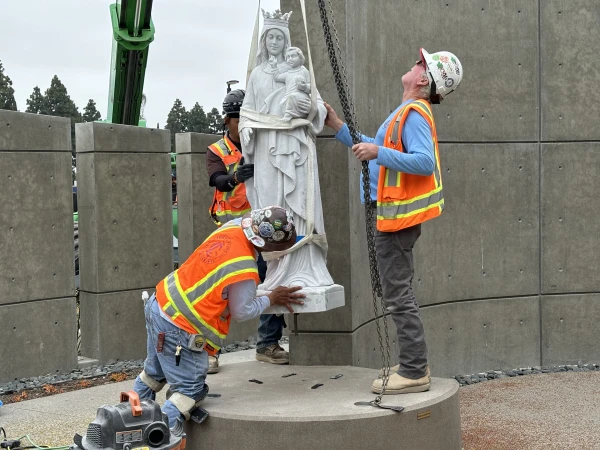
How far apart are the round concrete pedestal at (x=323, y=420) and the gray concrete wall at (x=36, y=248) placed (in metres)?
2.52

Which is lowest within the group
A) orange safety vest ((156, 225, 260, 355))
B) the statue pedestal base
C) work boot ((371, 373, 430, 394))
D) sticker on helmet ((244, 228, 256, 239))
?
work boot ((371, 373, 430, 394))

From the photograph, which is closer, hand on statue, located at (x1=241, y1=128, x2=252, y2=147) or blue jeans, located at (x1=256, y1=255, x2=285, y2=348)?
hand on statue, located at (x1=241, y1=128, x2=252, y2=147)

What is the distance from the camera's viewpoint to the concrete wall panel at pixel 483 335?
7.59m

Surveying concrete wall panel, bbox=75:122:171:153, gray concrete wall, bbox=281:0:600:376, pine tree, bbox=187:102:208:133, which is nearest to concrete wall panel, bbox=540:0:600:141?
gray concrete wall, bbox=281:0:600:376

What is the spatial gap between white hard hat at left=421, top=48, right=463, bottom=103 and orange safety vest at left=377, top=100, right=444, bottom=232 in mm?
124

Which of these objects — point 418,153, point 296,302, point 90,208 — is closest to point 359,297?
point 296,302

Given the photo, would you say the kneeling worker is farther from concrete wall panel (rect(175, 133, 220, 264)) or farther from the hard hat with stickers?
concrete wall panel (rect(175, 133, 220, 264))

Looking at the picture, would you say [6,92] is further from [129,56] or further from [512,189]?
[512,189]

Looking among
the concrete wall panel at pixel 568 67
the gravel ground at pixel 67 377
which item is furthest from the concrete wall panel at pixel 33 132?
the concrete wall panel at pixel 568 67

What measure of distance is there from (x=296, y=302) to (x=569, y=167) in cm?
364

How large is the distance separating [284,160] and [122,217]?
282 centimetres

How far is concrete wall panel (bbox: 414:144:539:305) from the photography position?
758 cm

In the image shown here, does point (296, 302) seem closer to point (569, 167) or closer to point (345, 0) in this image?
point (345, 0)

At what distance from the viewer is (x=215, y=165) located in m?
6.40
